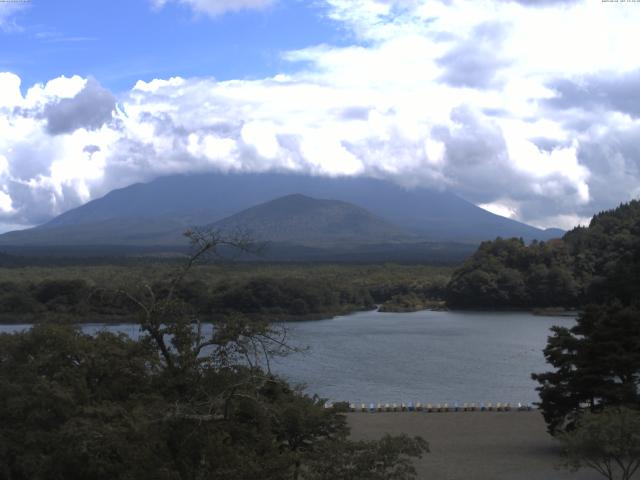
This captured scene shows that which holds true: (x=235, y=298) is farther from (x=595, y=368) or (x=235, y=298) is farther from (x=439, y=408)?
(x=595, y=368)

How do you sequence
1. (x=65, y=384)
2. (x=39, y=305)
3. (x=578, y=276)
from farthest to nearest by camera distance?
(x=578, y=276) < (x=39, y=305) < (x=65, y=384)

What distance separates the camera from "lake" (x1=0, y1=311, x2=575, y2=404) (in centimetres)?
2480

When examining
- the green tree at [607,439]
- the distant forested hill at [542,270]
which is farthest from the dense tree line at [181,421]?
the distant forested hill at [542,270]

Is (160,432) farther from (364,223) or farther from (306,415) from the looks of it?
(364,223)

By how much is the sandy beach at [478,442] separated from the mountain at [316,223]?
123 metres

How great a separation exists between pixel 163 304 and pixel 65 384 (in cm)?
402

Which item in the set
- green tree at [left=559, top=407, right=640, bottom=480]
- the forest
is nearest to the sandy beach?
green tree at [left=559, top=407, right=640, bottom=480]

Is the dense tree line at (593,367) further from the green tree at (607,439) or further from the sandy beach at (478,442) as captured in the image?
the green tree at (607,439)

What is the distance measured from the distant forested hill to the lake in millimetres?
9546

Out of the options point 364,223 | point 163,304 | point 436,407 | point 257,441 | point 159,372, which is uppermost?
point 364,223

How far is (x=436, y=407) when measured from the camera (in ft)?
69.3

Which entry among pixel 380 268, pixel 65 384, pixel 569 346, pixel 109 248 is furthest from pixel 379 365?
pixel 109 248

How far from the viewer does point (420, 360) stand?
105 feet

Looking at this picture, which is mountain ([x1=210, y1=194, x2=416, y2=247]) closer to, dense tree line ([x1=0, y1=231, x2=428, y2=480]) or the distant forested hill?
the distant forested hill
